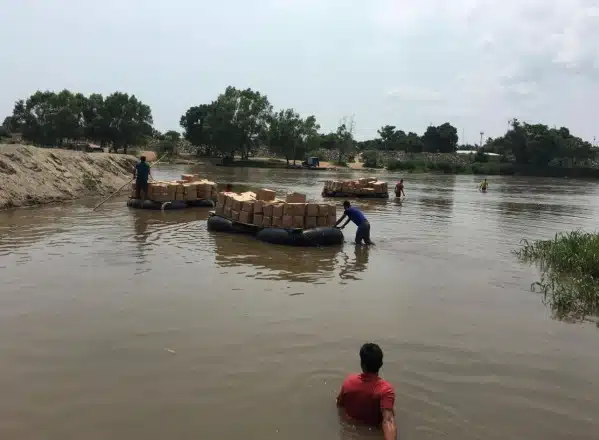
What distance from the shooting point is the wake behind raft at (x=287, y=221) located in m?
13.1

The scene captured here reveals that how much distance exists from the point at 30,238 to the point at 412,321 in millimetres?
9813

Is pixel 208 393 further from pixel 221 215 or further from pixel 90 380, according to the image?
pixel 221 215

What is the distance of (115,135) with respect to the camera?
74.1 metres

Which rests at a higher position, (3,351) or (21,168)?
(21,168)

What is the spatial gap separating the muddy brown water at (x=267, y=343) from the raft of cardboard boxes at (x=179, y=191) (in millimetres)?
6489

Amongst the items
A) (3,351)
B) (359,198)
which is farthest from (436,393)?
(359,198)

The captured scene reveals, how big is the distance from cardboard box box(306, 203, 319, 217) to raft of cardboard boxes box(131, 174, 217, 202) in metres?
7.82

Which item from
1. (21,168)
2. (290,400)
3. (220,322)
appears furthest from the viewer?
(21,168)

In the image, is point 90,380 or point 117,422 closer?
point 117,422

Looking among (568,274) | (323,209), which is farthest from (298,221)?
(568,274)

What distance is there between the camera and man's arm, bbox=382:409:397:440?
14.4ft

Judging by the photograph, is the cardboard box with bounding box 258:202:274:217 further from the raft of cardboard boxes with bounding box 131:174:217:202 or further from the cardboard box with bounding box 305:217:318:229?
the raft of cardboard boxes with bounding box 131:174:217:202

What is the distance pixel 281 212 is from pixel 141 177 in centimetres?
758

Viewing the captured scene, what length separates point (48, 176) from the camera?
73.3 ft
